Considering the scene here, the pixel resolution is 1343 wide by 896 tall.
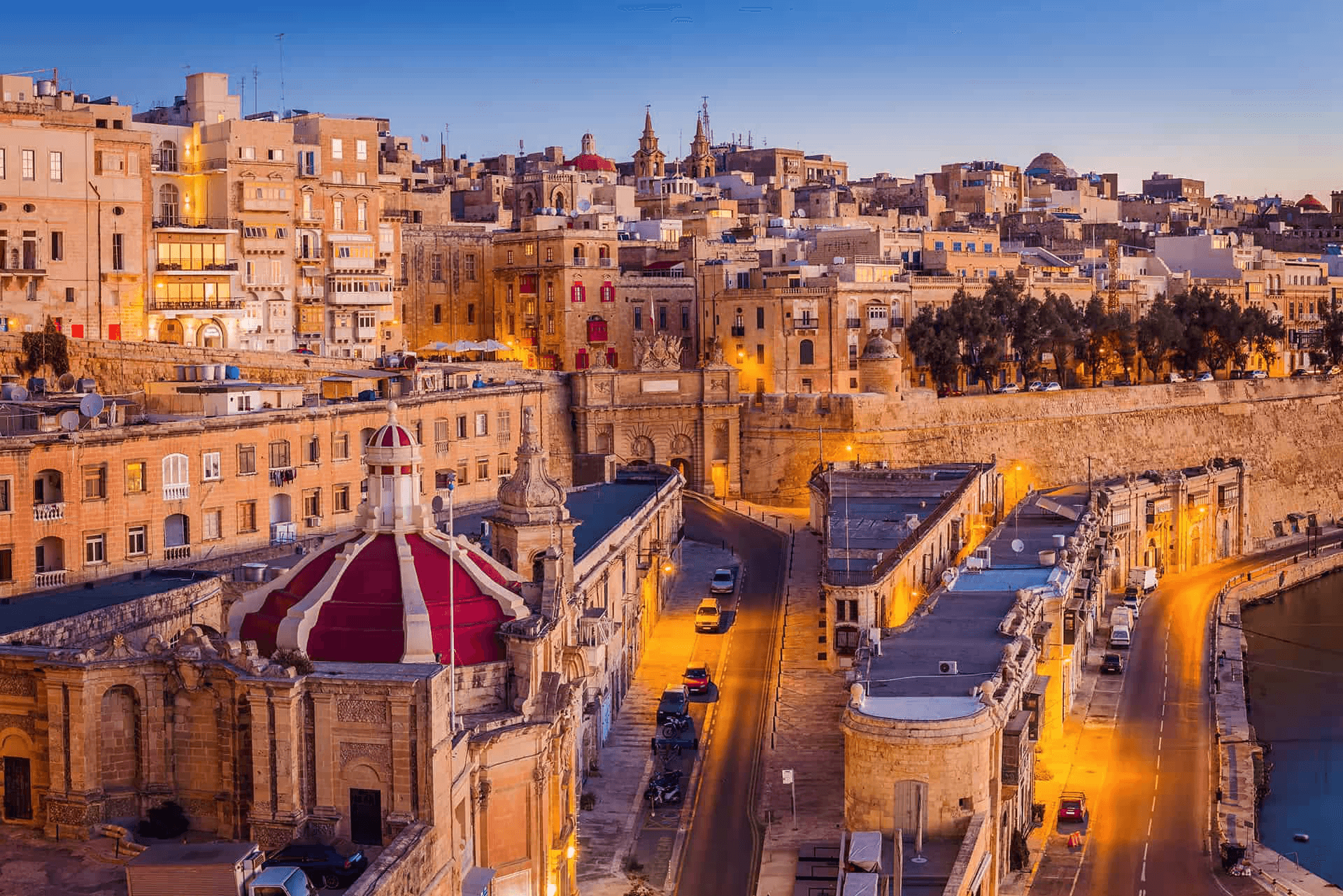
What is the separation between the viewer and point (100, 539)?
36938 millimetres

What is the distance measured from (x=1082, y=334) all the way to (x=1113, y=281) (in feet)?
24.6

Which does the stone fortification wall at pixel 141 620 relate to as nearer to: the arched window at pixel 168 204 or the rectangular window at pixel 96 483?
the rectangular window at pixel 96 483

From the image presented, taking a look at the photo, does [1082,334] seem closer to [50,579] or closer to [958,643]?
[958,643]

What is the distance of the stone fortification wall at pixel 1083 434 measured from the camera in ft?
224

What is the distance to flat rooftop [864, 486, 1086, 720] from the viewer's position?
3111cm

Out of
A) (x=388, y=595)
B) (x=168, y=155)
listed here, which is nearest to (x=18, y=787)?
(x=388, y=595)

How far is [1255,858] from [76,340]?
32849 mm

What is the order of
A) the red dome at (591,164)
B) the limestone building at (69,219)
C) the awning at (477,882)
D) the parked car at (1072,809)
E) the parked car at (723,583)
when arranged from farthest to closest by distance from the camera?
the red dome at (591,164), the limestone building at (69,219), the parked car at (723,583), the parked car at (1072,809), the awning at (477,882)

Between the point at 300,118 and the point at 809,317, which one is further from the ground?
the point at 300,118

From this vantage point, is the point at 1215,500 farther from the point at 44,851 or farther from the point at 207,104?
the point at 44,851

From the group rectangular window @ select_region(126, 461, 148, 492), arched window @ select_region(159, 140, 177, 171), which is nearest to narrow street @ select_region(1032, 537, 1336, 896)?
rectangular window @ select_region(126, 461, 148, 492)

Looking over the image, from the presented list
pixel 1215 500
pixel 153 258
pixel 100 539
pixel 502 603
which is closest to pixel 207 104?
pixel 153 258

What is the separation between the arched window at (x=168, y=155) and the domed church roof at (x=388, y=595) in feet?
133

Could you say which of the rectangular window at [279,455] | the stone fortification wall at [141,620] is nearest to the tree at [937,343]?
the rectangular window at [279,455]
